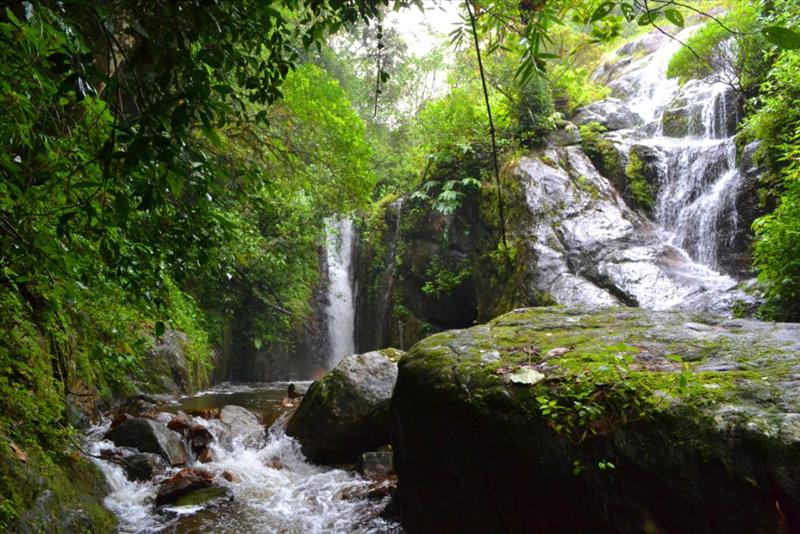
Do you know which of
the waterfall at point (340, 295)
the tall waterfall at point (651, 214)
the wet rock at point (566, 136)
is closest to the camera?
the tall waterfall at point (651, 214)

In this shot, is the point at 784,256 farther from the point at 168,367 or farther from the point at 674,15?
the point at 168,367

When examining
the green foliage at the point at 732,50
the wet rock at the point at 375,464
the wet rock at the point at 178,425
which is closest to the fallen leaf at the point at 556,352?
the wet rock at the point at 375,464

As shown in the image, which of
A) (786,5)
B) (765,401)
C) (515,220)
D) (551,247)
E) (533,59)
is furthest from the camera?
(515,220)

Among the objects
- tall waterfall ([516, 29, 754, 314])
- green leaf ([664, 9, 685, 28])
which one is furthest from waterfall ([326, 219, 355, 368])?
green leaf ([664, 9, 685, 28])

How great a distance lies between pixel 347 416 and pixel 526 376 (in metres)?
3.83

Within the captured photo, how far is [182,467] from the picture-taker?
6.21m

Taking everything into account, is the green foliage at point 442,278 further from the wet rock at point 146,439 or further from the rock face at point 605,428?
the rock face at point 605,428

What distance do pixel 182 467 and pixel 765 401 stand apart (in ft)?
20.1

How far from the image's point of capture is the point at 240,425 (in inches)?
302

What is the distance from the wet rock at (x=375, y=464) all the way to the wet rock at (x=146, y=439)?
230 cm

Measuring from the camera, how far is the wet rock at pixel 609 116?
12375 millimetres

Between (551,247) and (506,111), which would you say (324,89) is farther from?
(551,247)

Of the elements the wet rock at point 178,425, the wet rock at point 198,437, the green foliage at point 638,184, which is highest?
the green foliage at point 638,184

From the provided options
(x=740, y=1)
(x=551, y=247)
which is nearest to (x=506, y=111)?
(x=551, y=247)
